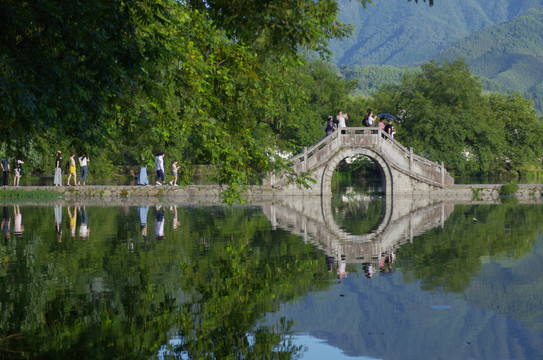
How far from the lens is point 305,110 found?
197 feet

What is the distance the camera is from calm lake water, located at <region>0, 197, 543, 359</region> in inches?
288

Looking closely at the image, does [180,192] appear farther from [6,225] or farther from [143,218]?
[6,225]

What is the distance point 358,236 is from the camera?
668 inches

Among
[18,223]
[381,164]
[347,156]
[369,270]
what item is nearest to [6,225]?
[18,223]

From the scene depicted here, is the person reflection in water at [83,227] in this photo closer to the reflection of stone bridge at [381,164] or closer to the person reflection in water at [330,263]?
the person reflection in water at [330,263]

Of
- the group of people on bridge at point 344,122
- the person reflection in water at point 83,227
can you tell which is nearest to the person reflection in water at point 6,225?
the person reflection in water at point 83,227

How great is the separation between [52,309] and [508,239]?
10.9 meters

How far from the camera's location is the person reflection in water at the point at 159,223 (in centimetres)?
1697

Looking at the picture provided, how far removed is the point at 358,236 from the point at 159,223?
6142mm

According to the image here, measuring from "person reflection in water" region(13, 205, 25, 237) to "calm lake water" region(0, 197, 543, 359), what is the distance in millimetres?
102

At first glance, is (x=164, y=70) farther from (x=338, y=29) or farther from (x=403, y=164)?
(x=403, y=164)

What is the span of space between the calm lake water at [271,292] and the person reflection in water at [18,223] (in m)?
0.10

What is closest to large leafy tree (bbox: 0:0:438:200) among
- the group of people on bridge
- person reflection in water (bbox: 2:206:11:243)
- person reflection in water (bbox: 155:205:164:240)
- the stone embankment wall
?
person reflection in water (bbox: 155:205:164:240)

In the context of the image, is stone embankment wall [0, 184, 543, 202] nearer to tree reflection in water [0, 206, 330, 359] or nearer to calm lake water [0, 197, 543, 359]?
calm lake water [0, 197, 543, 359]
